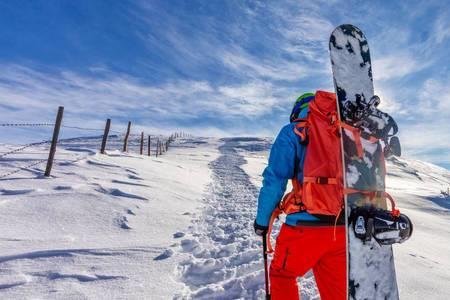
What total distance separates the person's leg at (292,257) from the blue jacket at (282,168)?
0.09 meters

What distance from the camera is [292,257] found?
6.72 ft

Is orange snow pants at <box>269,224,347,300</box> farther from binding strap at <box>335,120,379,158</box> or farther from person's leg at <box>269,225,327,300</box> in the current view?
binding strap at <box>335,120,379,158</box>

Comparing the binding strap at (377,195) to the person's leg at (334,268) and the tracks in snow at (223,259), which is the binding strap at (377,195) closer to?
the person's leg at (334,268)

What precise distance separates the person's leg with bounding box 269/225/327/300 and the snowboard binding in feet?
0.78

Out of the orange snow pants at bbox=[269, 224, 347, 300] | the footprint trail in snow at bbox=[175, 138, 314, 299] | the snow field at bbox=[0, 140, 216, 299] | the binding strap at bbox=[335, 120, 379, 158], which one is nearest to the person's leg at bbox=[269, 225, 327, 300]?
the orange snow pants at bbox=[269, 224, 347, 300]

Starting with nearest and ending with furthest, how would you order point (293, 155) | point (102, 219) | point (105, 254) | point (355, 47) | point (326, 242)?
point (326, 242) → point (293, 155) → point (355, 47) → point (105, 254) → point (102, 219)

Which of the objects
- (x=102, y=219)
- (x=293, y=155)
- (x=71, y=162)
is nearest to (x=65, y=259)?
(x=102, y=219)

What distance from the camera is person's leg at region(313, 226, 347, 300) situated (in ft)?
6.60

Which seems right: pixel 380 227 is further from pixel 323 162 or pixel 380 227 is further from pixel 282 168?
pixel 282 168

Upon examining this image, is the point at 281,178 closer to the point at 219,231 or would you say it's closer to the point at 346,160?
the point at 346,160

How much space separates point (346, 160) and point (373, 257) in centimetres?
67

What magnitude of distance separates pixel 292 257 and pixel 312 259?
0.13 meters

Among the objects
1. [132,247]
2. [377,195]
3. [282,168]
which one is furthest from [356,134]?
[132,247]

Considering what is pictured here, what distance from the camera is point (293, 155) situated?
217 centimetres
